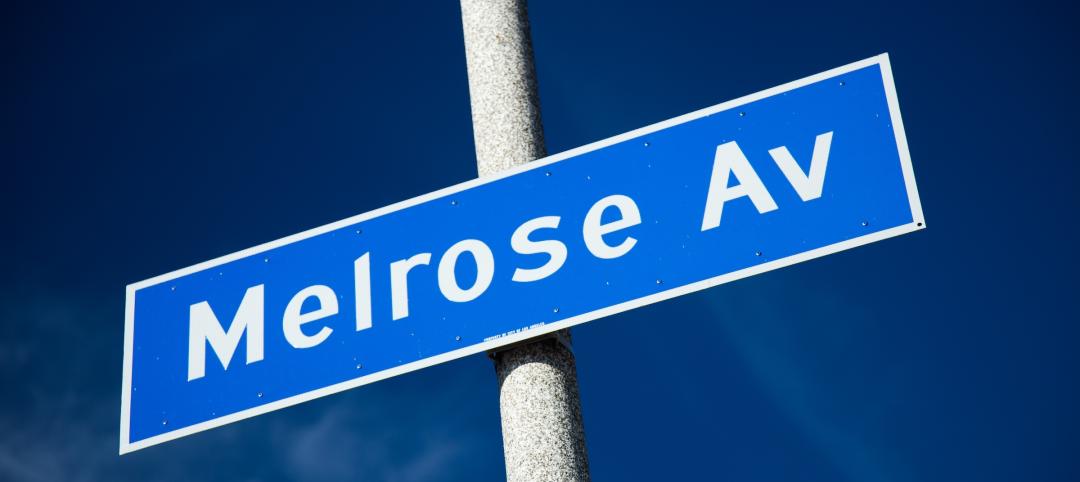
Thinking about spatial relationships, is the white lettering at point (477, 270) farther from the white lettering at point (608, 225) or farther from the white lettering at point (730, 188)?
the white lettering at point (730, 188)

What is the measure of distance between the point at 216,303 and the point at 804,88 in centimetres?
164

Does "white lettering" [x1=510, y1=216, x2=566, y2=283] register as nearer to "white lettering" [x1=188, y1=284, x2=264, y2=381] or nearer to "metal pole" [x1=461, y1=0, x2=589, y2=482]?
"metal pole" [x1=461, y1=0, x2=589, y2=482]

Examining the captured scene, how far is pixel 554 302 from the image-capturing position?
8.68 ft

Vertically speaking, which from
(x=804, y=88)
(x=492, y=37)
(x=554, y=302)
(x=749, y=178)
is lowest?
(x=554, y=302)

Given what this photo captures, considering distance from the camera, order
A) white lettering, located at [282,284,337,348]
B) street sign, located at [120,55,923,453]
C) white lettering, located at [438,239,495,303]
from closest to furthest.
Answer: street sign, located at [120,55,923,453], white lettering, located at [438,239,495,303], white lettering, located at [282,284,337,348]

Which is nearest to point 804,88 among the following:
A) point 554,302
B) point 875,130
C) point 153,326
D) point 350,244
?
point 875,130

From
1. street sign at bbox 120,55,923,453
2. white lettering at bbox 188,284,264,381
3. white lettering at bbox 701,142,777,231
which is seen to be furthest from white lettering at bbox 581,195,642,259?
white lettering at bbox 188,284,264,381

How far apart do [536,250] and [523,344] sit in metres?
0.25

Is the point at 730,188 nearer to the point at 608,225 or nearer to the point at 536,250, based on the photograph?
the point at 608,225

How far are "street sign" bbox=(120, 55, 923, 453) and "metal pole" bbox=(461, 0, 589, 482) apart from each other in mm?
67

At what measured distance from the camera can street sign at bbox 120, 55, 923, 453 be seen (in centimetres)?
261

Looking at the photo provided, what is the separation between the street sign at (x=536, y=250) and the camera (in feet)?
8.57

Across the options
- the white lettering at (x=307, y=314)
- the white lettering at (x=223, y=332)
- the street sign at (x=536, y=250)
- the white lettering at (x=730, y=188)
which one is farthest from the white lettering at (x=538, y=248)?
the white lettering at (x=223, y=332)

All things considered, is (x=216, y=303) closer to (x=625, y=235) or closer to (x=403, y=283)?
(x=403, y=283)
